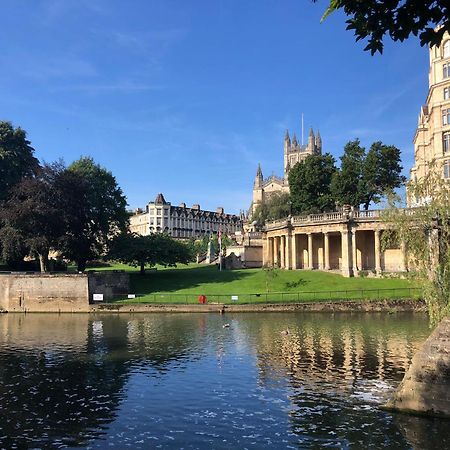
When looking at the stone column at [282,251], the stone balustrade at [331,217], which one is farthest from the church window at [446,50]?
the stone column at [282,251]

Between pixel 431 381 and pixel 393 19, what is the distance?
13.5 metres

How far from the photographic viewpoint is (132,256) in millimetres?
68250

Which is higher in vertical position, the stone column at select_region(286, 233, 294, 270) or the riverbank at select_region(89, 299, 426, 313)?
the stone column at select_region(286, 233, 294, 270)

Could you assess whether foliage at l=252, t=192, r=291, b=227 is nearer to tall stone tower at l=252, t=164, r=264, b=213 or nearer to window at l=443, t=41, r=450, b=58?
window at l=443, t=41, r=450, b=58

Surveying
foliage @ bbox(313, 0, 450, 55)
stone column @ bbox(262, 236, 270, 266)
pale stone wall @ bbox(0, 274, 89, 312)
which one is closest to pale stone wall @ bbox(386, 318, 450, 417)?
foliage @ bbox(313, 0, 450, 55)

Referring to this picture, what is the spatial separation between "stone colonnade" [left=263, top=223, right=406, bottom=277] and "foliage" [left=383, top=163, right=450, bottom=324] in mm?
41048

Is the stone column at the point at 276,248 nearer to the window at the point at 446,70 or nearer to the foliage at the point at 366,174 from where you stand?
the foliage at the point at 366,174

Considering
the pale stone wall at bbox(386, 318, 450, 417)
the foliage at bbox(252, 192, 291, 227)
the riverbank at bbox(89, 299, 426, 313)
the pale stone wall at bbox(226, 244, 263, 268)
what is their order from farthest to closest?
the foliage at bbox(252, 192, 291, 227) < the pale stone wall at bbox(226, 244, 263, 268) < the riverbank at bbox(89, 299, 426, 313) < the pale stone wall at bbox(386, 318, 450, 417)

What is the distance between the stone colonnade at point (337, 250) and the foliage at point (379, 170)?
7.23m

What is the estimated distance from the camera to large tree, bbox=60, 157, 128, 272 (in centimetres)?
6400

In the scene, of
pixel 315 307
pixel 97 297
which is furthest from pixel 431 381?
pixel 97 297

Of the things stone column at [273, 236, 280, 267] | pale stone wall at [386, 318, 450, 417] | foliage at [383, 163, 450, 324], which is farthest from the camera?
stone column at [273, 236, 280, 267]

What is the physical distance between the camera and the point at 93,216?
221 feet

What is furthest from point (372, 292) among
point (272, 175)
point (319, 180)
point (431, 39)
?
point (272, 175)
